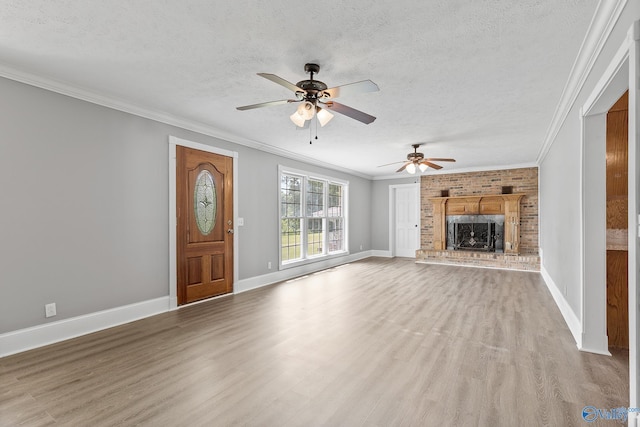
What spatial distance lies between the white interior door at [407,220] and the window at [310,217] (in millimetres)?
1945

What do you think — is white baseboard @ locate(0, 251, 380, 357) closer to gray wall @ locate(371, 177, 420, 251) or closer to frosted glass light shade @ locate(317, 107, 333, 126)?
frosted glass light shade @ locate(317, 107, 333, 126)

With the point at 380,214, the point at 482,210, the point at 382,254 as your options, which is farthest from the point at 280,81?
the point at 382,254

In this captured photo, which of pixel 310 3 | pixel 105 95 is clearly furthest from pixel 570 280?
pixel 105 95

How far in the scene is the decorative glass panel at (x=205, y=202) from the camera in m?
4.53

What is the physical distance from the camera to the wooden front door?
432 centimetres

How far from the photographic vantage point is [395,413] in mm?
1948

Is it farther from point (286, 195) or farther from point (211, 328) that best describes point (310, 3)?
point (286, 195)

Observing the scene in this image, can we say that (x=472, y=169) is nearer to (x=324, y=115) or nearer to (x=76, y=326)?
(x=324, y=115)

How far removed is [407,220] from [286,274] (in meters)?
4.61

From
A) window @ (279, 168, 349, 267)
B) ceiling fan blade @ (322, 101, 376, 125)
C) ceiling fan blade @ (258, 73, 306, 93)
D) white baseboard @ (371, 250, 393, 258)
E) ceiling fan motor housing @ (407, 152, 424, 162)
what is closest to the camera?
ceiling fan blade @ (258, 73, 306, 93)

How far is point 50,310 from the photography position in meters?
3.06

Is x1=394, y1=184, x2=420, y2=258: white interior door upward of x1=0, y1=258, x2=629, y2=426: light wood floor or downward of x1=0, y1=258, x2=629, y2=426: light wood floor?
upward

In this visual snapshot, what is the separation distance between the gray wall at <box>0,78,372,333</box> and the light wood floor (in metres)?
0.45

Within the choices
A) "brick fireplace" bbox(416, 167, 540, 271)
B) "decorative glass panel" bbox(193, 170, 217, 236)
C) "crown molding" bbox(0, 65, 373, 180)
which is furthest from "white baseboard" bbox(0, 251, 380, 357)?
"brick fireplace" bbox(416, 167, 540, 271)
